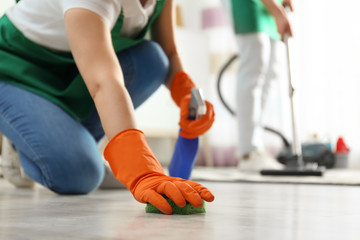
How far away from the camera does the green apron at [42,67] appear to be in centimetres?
127

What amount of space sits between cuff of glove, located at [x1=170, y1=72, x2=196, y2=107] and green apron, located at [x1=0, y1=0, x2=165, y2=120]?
156 millimetres

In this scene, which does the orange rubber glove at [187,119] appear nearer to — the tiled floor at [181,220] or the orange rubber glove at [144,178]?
the tiled floor at [181,220]

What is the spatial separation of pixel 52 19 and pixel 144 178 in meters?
0.57

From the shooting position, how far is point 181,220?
726 millimetres

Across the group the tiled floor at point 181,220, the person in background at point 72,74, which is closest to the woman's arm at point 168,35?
the person in background at point 72,74

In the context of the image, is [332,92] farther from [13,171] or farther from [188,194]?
[188,194]

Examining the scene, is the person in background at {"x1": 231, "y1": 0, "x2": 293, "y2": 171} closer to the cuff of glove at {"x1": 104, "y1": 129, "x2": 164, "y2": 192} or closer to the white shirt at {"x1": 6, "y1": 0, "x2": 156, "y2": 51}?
the white shirt at {"x1": 6, "y1": 0, "x2": 156, "y2": 51}

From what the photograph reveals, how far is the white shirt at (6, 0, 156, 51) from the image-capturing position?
1149 millimetres

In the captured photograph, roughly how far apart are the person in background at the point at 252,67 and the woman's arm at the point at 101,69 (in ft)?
4.47

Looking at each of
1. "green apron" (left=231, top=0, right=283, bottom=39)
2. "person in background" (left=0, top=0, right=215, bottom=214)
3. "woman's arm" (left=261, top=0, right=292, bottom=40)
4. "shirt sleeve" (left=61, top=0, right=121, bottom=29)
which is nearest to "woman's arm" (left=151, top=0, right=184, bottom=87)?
"person in background" (left=0, top=0, right=215, bottom=214)

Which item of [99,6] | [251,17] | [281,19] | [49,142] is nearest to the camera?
[99,6]

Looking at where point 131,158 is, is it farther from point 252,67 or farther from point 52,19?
point 252,67

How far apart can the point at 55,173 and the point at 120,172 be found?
15.4 inches

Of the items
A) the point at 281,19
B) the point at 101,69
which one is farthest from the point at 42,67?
the point at 281,19
